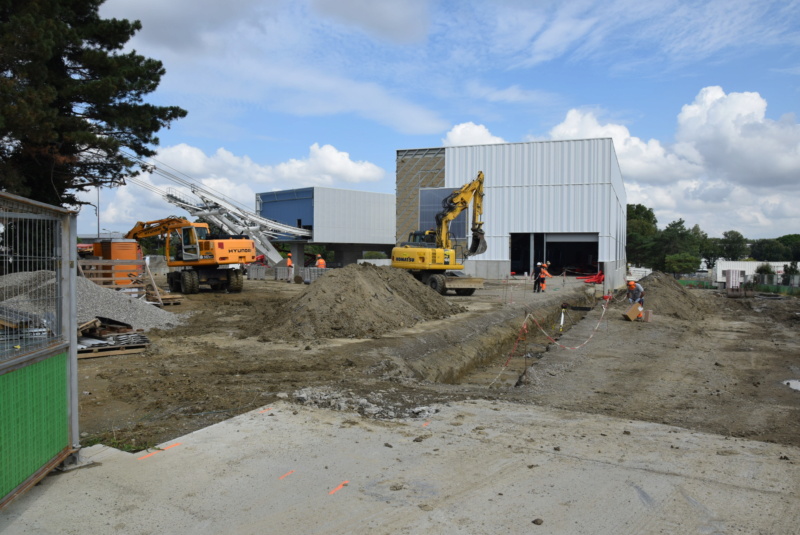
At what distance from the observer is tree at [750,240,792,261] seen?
4262 inches

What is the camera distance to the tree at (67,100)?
50.7 ft

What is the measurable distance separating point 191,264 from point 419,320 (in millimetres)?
11458

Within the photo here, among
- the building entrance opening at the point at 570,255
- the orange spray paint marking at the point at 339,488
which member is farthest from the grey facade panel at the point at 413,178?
the orange spray paint marking at the point at 339,488

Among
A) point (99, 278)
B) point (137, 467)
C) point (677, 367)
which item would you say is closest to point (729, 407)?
point (677, 367)

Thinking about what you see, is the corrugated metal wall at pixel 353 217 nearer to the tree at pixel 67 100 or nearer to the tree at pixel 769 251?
the tree at pixel 67 100

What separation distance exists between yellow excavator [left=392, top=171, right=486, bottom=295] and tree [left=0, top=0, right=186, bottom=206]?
34.3 ft

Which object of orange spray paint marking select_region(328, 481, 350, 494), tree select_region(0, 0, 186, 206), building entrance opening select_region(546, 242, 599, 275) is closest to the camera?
orange spray paint marking select_region(328, 481, 350, 494)

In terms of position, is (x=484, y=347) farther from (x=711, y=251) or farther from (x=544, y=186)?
(x=711, y=251)

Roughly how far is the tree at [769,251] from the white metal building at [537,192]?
81.1 m

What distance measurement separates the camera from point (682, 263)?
69.0 m

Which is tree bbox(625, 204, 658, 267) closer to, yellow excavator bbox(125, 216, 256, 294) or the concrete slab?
yellow excavator bbox(125, 216, 256, 294)

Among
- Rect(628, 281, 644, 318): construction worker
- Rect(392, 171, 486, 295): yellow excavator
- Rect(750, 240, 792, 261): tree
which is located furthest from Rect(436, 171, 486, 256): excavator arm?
Rect(750, 240, 792, 261): tree

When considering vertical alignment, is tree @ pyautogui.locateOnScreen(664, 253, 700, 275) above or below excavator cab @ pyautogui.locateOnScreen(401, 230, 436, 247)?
below

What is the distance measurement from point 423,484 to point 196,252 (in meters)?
20.5
